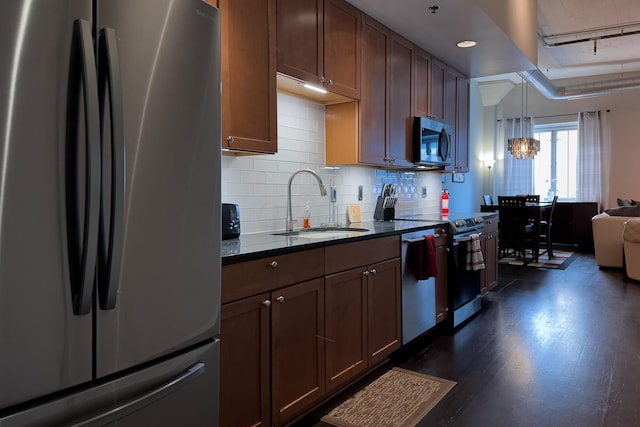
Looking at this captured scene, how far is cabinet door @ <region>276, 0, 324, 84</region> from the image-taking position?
8.13 feet

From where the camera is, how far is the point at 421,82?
157 inches

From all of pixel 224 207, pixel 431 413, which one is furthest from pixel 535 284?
pixel 224 207

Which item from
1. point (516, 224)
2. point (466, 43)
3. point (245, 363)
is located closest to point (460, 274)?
point (466, 43)

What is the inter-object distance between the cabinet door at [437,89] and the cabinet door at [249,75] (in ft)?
7.19

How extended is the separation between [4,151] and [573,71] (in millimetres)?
9067

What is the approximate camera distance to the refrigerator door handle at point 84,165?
1.09 meters

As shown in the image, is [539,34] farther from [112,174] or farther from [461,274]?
[112,174]

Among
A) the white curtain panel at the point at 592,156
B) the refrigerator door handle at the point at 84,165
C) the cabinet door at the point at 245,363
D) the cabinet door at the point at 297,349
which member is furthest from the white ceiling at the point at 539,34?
the refrigerator door handle at the point at 84,165

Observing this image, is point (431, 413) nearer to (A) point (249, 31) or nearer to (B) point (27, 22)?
(A) point (249, 31)

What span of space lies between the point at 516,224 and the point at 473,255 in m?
3.47

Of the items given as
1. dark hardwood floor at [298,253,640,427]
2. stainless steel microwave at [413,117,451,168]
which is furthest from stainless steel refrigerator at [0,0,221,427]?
stainless steel microwave at [413,117,451,168]

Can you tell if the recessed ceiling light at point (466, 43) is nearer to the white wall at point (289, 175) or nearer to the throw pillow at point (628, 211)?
the white wall at point (289, 175)

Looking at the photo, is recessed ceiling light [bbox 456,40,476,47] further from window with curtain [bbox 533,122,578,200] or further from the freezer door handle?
window with curtain [bbox 533,122,578,200]


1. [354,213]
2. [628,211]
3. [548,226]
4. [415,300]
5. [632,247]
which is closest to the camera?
[415,300]
